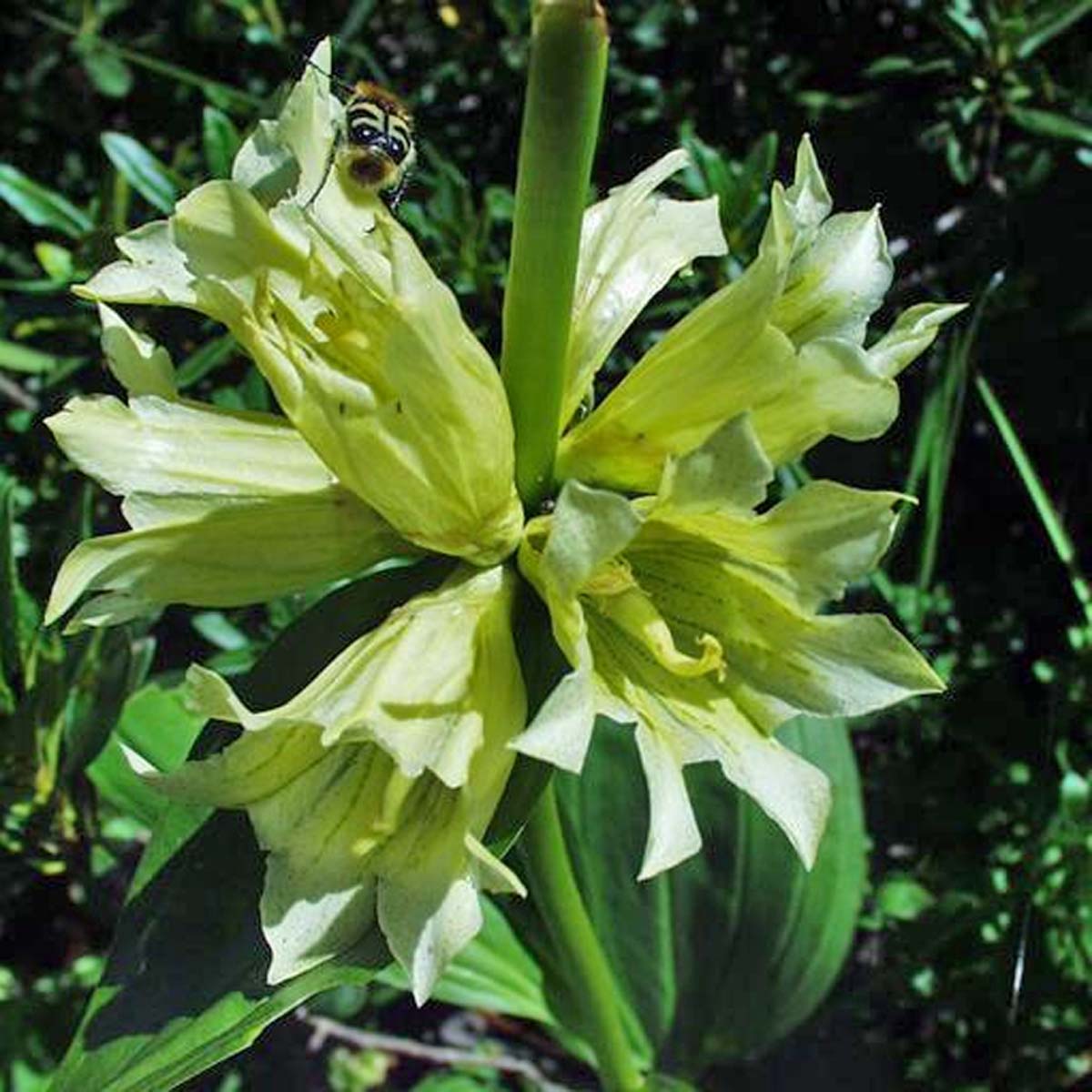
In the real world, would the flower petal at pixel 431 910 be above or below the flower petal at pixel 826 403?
below

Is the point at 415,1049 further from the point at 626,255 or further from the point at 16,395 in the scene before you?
the point at 626,255

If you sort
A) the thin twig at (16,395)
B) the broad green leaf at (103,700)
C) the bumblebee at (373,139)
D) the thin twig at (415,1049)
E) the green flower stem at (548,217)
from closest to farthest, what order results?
the green flower stem at (548,217), the bumblebee at (373,139), the broad green leaf at (103,700), the thin twig at (415,1049), the thin twig at (16,395)

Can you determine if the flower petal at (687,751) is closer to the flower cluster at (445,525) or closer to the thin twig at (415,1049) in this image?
the flower cluster at (445,525)

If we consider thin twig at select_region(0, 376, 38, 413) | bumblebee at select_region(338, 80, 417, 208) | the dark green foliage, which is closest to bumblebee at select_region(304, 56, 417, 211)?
bumblebee at select_region(338, 80, 417, 208)

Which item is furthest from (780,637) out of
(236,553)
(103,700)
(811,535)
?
(103,700)

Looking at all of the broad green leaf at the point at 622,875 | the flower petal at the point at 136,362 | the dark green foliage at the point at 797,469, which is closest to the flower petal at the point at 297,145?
the flower petal at the point at 136,362

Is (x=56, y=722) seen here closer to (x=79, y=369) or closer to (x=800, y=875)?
(x=79, y=369)
